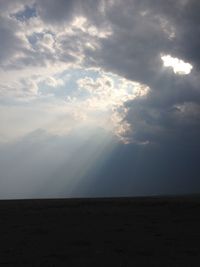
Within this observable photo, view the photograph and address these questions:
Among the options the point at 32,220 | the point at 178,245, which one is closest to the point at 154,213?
the point at 32,220

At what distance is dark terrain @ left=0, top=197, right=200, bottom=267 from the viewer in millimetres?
27547

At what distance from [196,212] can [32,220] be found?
1858cm

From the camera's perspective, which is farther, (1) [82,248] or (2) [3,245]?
(2) [3,245]

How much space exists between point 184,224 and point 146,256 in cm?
1591

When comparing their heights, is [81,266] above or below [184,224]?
below

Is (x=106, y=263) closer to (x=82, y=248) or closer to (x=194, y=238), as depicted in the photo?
(x=82, y=248)

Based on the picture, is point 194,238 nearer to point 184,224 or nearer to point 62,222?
point 184,224

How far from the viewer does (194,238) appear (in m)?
34.9

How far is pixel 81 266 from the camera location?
85.0ft

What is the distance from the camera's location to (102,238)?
3581cm

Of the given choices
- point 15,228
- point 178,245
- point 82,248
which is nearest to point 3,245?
point 82,248

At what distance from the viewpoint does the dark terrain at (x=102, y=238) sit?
2755cm

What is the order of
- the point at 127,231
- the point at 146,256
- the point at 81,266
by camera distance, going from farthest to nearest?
1. the point at 127,231
2. the point at 146,256
3. the point at 81,266

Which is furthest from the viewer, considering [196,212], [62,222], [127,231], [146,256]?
[196,212]
